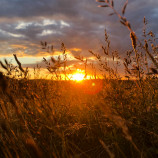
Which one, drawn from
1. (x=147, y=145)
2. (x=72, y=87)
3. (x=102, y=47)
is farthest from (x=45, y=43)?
(x=72, y=87)

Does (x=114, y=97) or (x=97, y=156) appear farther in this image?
(x=114, y=97)

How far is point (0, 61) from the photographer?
142cm

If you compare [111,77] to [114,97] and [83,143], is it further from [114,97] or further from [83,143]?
[83,143]

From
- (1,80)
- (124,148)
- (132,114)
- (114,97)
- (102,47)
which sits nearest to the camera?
(1,80)

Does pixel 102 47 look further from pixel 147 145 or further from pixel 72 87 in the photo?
pixel 72 87

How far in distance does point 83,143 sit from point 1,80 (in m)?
1.36

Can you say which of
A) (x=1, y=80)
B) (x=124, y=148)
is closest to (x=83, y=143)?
(x=124, y=148)

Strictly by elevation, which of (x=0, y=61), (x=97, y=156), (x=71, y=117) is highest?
(x=0, y=61)

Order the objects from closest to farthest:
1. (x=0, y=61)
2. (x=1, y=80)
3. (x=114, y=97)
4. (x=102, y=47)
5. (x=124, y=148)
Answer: (x=1, y=80) < (x=0, y=61) < (x=124, y=148) < (x=114, y=97) < (x=102, y=47)

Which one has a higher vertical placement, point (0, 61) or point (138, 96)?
point (0, 61)

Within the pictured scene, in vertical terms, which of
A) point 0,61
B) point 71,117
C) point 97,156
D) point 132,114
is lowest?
point 97,156

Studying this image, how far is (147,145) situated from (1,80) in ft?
4.70

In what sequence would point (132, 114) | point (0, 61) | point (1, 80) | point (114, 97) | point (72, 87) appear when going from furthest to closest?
point (72, 87) → point (114, 97) → point (132, 114) → point (0, 61) → point (1, 80)

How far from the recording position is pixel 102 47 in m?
2.29
